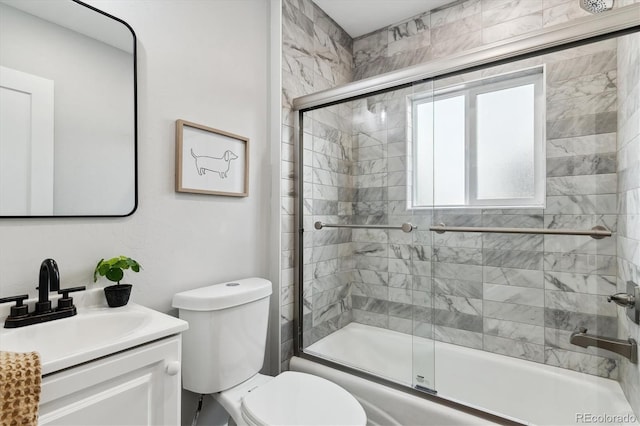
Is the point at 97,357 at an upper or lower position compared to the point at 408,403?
upper

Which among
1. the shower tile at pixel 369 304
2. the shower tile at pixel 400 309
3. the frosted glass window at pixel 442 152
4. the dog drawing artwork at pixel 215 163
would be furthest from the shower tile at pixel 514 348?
the dog drawing artwork at pixel 215 163

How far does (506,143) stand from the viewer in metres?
1.84

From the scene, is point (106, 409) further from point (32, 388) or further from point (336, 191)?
point (336, 191)

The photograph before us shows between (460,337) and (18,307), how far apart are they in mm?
2058

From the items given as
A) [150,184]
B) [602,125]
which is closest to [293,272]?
[150,184]

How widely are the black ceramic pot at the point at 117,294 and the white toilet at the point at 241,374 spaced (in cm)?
22

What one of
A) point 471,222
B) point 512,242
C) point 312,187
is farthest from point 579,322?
point 312,187

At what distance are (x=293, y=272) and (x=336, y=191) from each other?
0.56 metres

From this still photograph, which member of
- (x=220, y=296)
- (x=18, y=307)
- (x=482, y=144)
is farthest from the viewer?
(x=482, y=144)

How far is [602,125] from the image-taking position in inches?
54.3

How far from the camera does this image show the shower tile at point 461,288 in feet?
6.40

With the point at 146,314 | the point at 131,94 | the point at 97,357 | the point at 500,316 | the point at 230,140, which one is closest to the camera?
the point at 97,357

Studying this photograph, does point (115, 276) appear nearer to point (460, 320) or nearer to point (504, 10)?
point (460, 320)

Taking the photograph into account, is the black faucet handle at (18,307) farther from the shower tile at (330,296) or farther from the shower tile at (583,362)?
the shower tile at (583,362)
